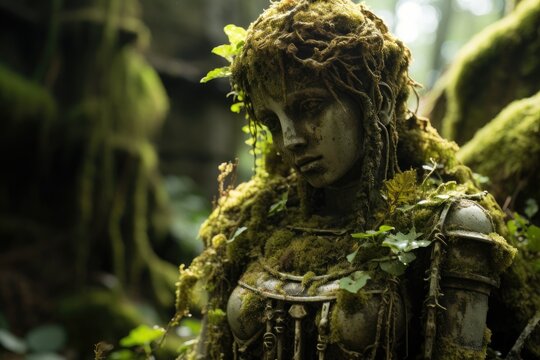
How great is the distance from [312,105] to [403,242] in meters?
0.64

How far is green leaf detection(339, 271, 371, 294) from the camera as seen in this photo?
208 centimetres

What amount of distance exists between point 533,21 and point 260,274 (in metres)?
2.60

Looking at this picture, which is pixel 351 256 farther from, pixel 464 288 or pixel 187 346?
pixel 187 346

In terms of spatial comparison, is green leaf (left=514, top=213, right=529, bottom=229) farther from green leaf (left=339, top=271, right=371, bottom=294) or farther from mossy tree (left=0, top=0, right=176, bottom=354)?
mossy tree (left=0, top=0, right=176, bottom=354)

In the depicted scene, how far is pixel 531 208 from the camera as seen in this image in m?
3.01

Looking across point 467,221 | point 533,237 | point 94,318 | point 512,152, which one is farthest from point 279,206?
point 94,318

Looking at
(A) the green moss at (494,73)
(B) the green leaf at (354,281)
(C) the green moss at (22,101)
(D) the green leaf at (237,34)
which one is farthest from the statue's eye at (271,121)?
(C) the green moss at (22,101)

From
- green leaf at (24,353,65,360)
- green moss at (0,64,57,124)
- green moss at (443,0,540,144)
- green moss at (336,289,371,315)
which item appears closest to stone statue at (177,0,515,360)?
green moss at (336,289,371,315)

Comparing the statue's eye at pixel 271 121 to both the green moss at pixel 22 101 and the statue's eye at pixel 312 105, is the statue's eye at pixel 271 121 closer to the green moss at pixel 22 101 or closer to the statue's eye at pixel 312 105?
the statue's eye at pixel 312 105

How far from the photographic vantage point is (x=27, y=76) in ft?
25.8

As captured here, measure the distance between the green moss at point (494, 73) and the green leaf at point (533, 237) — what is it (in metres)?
1.50

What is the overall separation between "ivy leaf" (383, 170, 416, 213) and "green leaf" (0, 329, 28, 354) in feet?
18.1

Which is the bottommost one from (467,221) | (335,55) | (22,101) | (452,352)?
(452,352)

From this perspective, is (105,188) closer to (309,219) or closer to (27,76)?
(27,76)
